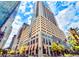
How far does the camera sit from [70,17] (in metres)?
3.63

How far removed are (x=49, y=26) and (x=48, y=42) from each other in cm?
28

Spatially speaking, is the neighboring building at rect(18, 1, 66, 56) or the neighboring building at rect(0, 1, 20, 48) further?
the neighboring building at rect(0, 1, 20, 48)

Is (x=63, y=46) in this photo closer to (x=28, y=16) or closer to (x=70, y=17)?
(x=70, y=17)

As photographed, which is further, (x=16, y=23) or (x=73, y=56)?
(x=16, y=23)

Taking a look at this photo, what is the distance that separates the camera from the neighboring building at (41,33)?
3506mm

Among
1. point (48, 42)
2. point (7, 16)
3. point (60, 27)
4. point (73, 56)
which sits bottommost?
point (73, 56)

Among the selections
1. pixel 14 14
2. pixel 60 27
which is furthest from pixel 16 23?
pixel 60 27

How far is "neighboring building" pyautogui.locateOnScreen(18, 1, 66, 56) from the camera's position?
11.5 ft

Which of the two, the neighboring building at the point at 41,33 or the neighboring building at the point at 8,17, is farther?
the neighboring building at the point at 8,17

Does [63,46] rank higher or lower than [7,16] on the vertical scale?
lower

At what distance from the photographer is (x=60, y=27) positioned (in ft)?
11.9

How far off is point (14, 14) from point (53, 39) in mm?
839

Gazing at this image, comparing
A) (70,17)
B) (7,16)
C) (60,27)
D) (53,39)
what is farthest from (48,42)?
(7,16)

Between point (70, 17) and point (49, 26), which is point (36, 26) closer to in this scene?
point (49, 26)
